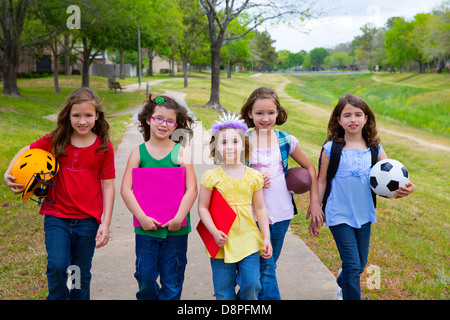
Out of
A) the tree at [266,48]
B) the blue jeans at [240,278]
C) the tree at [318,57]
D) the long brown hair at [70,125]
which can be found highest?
the tree at [318,57]

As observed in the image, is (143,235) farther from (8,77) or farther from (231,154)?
(8,77)

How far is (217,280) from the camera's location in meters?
2.82

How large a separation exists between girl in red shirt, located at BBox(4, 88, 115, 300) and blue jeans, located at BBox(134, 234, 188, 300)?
301 mm

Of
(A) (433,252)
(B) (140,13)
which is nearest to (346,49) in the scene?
(B) (140,13)

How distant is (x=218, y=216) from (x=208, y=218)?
0.07m

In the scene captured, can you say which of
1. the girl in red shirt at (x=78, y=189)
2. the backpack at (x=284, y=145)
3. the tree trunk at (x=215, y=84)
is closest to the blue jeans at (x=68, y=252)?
the girl in red shirt at (x=78, y=189)

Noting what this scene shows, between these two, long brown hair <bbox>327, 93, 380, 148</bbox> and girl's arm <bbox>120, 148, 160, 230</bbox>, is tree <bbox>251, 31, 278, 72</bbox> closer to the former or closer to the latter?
long brown hair <bbox>327, 93, 380, 148</bbox>

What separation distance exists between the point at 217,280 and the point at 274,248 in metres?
0.61

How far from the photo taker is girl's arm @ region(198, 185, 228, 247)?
9.14ft

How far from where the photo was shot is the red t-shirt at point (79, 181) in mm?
2969

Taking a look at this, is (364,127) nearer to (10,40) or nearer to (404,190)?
(404,190)

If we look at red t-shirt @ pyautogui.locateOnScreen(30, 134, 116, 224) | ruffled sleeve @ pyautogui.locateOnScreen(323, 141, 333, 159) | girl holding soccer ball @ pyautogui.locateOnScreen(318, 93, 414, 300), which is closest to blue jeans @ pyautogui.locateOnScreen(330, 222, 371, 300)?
girl holding soccer ball @ pyautogui.locateOnScreen(318, 93, 414, 300)

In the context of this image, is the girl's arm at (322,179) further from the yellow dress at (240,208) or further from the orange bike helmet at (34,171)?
the orange bike helmet at (34,171)

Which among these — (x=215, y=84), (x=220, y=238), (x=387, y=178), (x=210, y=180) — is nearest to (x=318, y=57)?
(x=215, y=84)
